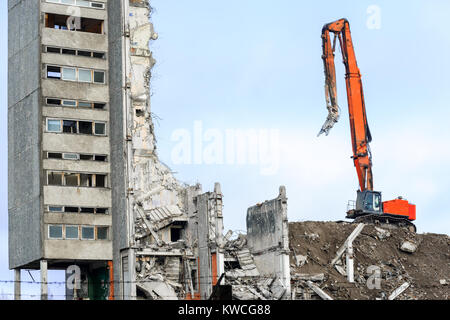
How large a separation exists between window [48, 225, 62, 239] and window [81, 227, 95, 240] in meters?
1.30

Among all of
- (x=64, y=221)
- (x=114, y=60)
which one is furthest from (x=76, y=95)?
(x=64, y=221)

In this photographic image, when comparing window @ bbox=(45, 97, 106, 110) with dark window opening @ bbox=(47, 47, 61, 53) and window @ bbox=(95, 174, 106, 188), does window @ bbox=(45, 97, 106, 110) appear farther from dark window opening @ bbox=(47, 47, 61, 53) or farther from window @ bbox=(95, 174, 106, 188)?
window @ bbox=(95, 174, 106, 188)

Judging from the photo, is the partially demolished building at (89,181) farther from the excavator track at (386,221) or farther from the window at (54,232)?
the excavator track at (386,221)

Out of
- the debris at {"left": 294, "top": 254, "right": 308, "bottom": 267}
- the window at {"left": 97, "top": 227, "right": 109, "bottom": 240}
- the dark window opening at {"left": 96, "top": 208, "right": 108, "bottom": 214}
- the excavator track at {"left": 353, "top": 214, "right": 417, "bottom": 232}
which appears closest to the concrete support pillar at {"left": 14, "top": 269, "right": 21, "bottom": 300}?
the window at {"left": 97, "top": 227, "right": 109, "bottom": 240}

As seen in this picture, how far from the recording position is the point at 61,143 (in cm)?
5600

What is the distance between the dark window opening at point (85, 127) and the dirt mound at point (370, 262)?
16.3 meters

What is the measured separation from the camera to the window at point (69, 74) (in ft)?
A: 187

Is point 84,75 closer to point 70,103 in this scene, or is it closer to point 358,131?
point 70,103

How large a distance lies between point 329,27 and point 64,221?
29.5 metres

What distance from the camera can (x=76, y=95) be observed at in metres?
56.8

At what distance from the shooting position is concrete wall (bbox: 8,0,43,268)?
183 feet

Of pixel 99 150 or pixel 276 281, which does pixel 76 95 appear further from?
pixel 276 281

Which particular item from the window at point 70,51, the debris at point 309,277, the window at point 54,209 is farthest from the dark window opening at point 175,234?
the window at point 70,51

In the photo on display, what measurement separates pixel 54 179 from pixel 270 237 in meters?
14.8
